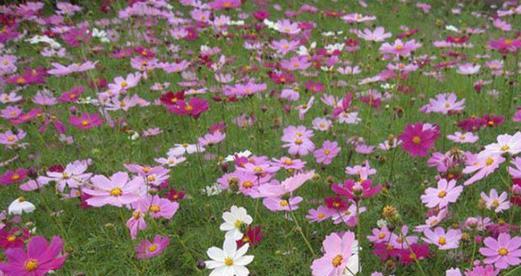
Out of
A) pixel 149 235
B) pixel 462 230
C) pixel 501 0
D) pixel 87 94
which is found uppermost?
pixel 462 230

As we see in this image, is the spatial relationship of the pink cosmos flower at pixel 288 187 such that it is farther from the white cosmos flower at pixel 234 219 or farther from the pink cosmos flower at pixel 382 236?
the pink cosmos flower at pixel 382 236

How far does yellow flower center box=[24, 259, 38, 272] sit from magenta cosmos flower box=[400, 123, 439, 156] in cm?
102

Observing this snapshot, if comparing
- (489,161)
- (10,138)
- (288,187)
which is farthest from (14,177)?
(489,161)

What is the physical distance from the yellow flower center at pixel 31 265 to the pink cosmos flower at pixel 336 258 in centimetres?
56

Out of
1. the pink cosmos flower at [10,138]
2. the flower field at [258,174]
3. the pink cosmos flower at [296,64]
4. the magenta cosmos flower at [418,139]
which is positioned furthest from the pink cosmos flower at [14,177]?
the pink cosmos flower at [296,64]

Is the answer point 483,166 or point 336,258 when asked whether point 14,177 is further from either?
point 483,166

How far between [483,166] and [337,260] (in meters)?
0.50

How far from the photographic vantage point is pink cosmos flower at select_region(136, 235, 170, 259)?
56.7 inches

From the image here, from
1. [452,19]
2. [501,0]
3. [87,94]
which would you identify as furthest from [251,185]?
[501,0]

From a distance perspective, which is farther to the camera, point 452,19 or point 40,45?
point 452,19

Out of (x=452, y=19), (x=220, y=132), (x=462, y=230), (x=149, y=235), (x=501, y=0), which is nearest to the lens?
(x=462, y=230)

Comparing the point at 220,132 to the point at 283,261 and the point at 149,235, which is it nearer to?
the point at 149,235

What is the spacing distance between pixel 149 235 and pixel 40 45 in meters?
2.72

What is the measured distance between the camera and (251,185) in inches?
61.5
